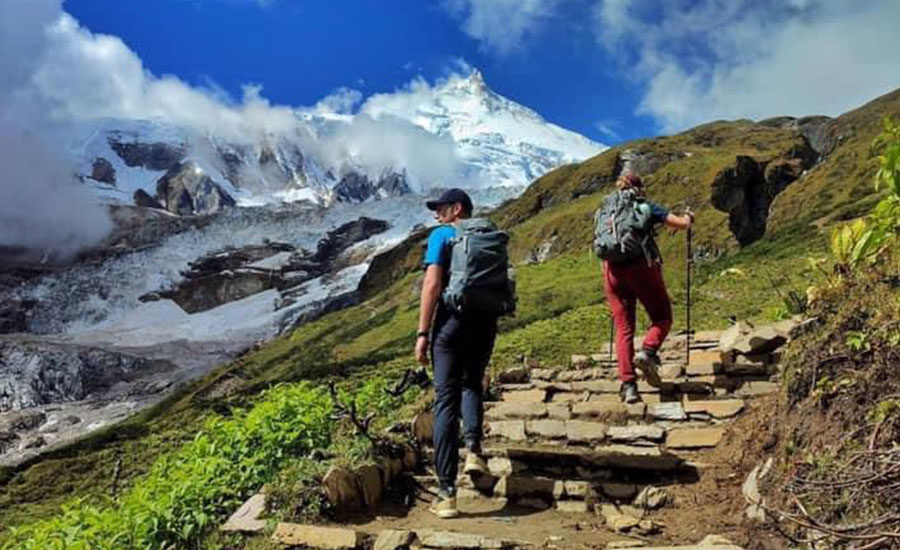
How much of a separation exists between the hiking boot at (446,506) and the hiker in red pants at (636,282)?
253 cm

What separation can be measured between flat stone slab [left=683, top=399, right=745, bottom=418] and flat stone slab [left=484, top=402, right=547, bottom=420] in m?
1.34

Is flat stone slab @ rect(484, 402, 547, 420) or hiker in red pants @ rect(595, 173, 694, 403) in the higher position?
hiker in red pants @ rect(595, 173, 694, 403)

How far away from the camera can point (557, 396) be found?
335 inches

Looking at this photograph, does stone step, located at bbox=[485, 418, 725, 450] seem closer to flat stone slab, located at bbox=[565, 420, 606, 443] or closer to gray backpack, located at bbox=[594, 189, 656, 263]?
flat stone slab, located at bbox=[565, 420, 606, 443]

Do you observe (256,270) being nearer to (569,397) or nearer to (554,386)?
(554,386)

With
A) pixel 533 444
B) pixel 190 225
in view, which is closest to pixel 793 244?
pixel 533 444

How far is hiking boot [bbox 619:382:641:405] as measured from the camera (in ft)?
24.2

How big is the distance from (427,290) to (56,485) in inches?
551

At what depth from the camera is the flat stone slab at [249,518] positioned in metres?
5.18

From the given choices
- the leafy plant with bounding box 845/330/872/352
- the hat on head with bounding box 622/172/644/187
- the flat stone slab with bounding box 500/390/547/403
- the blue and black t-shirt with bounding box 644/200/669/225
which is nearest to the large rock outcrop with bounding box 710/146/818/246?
the flat stone slab with bounding box 500/390/547/403

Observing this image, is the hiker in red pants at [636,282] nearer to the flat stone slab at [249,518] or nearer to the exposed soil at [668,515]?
the exposed soil at [668,515]

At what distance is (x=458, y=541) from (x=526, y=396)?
378cm

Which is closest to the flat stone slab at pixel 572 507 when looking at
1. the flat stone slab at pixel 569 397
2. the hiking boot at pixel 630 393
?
the hiking boot at pixel 630 393

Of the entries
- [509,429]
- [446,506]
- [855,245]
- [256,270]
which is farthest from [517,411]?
[256,270]
